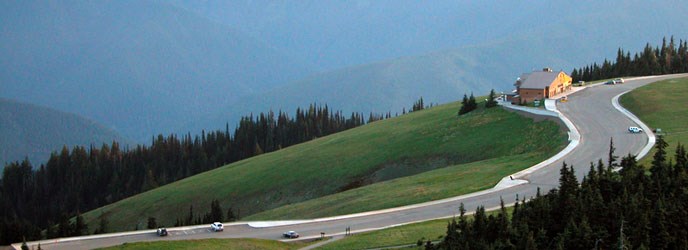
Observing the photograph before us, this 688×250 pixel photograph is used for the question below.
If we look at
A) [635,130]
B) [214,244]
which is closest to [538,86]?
[635,130]

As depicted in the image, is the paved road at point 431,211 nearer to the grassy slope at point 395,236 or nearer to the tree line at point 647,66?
the grassy slope at point 395,236

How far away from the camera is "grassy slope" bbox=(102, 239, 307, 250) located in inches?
1999

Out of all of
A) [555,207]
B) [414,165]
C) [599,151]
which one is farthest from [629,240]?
[414,165]

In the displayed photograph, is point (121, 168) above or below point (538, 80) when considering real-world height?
below

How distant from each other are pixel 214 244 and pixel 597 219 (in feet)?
74.9

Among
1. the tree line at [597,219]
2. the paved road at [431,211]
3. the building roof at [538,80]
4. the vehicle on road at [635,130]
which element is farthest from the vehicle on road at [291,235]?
the building roof at [538,80]

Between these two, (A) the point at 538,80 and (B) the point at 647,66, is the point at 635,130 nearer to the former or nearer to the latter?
(A) the point at 538,80

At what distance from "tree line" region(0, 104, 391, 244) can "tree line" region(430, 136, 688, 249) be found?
120 metres

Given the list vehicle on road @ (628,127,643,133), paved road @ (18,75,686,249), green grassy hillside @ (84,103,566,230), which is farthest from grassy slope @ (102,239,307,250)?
vehicle on road @ (628,127,643,133)

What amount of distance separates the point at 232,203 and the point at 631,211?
193 feet

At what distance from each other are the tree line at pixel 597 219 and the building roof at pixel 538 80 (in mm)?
59157

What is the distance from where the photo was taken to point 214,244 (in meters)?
51.5

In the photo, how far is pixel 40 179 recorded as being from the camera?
175 metres

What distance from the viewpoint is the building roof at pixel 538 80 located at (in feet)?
339
